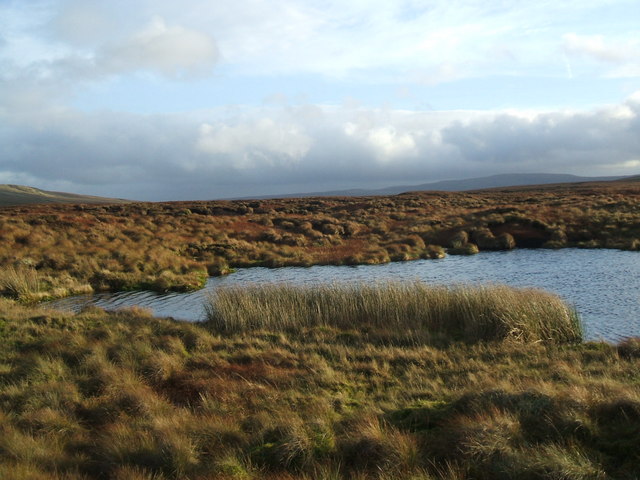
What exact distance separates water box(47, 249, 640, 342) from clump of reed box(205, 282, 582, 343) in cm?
155

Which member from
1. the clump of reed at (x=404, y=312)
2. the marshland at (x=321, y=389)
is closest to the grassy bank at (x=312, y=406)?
the marshland at (x=321, y=389)

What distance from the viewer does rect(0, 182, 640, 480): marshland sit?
256 inches

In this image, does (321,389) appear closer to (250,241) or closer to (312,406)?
(312,406)

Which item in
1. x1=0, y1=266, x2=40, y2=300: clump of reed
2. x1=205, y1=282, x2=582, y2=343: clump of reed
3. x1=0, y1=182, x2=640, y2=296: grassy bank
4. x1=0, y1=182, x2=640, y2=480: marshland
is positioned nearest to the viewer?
x1=0, y1=182, x2=640, y2=480: marshland

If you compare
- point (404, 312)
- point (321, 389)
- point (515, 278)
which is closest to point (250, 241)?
point (515, 278)

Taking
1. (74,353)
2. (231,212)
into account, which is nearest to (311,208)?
(231,212)

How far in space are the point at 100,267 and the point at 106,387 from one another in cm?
2078

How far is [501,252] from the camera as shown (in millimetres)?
35031

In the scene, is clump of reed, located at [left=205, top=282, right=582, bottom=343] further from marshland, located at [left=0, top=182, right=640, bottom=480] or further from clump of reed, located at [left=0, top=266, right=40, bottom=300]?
clump of reed, located at [left=0, top=266, right=40, bottom=300]

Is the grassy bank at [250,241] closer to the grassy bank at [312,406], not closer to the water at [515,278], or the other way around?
the water at [515,278]

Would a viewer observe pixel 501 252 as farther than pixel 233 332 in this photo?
Yes

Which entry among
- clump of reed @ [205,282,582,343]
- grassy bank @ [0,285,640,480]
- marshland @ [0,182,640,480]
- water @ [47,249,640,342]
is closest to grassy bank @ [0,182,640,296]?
water @ [47,249,640,342]

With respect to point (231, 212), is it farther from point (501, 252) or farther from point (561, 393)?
point (561, 393)

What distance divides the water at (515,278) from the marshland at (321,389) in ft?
7.51
